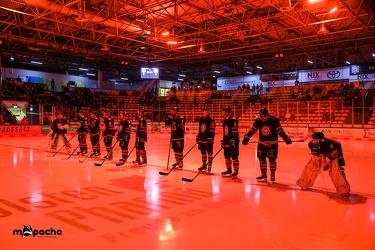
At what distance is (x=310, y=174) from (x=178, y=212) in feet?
9.92

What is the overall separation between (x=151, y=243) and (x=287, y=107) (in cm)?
2191

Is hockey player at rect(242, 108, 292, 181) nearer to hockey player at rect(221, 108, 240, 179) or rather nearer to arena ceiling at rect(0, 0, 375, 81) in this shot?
hockey player at rect(221, 108, 240, 179)

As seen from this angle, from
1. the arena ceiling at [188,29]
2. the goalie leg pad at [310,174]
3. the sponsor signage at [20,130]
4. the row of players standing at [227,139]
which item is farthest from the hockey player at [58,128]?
the sponsor signage at [20,130]

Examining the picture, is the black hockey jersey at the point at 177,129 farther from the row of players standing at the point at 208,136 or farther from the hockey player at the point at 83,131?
the hockey player at the point at 83,131

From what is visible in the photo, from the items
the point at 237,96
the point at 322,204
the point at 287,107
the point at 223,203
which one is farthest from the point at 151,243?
the point at 237,96

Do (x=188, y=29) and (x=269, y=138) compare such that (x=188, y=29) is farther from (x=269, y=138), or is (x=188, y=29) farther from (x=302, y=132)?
(x=269, y=138)

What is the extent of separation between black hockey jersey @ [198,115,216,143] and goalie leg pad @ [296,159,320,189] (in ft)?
9.48

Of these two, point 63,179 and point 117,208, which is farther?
point 63,179

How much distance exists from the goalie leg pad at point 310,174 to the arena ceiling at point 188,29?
10345 millimetres

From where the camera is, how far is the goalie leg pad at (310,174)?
6628 mm

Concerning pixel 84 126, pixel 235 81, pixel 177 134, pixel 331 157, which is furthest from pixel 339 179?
pixel 235 81

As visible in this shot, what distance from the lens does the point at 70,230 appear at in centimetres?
443

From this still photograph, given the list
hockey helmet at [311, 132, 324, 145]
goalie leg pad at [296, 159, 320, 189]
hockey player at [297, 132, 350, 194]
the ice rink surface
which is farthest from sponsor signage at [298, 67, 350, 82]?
hockey helmet at [311, 132, 324, 145]

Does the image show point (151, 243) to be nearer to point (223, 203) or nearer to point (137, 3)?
point (223, 203)
